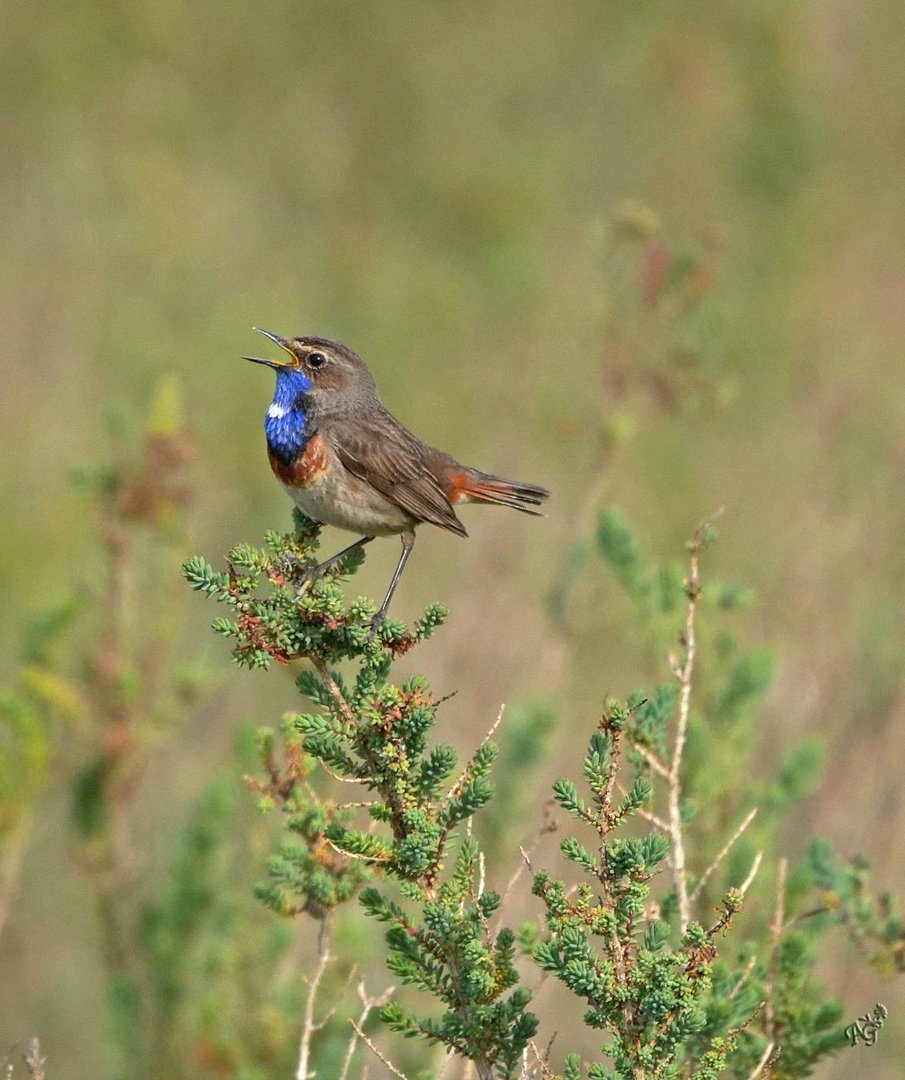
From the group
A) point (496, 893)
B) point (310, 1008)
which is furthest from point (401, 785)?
point (310, 1008)

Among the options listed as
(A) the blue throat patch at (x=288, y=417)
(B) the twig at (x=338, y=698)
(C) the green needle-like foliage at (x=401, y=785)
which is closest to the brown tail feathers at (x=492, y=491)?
(A) the blue throat patch at (x=288, y=417)

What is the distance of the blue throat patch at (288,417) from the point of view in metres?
4.96

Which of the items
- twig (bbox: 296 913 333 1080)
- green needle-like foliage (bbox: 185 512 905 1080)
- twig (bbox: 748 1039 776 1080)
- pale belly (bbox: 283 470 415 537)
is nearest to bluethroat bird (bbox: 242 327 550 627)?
pale belly (bbox: 283 470 415 537)

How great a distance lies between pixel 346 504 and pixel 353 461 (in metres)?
0.24

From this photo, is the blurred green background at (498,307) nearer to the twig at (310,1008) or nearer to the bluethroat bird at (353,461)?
the bluethroat bird at (353,461)

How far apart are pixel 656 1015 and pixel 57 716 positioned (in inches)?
117

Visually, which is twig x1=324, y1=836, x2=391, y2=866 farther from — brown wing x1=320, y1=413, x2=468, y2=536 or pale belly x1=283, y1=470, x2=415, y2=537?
brown wing x1=320, y1=413, x2=468, y2=536

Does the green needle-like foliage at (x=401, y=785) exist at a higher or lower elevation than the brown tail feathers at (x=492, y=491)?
lower

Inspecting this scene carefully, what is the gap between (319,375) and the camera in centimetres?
520

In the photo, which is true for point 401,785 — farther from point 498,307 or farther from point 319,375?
point 498,307

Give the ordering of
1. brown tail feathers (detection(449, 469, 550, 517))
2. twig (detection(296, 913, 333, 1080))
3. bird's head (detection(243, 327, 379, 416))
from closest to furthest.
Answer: twig (detection(296, 913, 333, 1080)) → bird's head (detection(243, 327, 379, 416)) → brown tail feathers (detection(449, 469, 550, 517))

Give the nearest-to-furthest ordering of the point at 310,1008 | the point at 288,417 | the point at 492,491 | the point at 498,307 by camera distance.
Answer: the point at 310,1008 → the point at 288,417 → the point at 492,491 → the point at 498,307

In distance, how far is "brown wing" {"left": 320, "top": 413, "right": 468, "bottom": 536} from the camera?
4.98 m

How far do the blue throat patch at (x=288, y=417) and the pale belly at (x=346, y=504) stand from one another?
164mm
